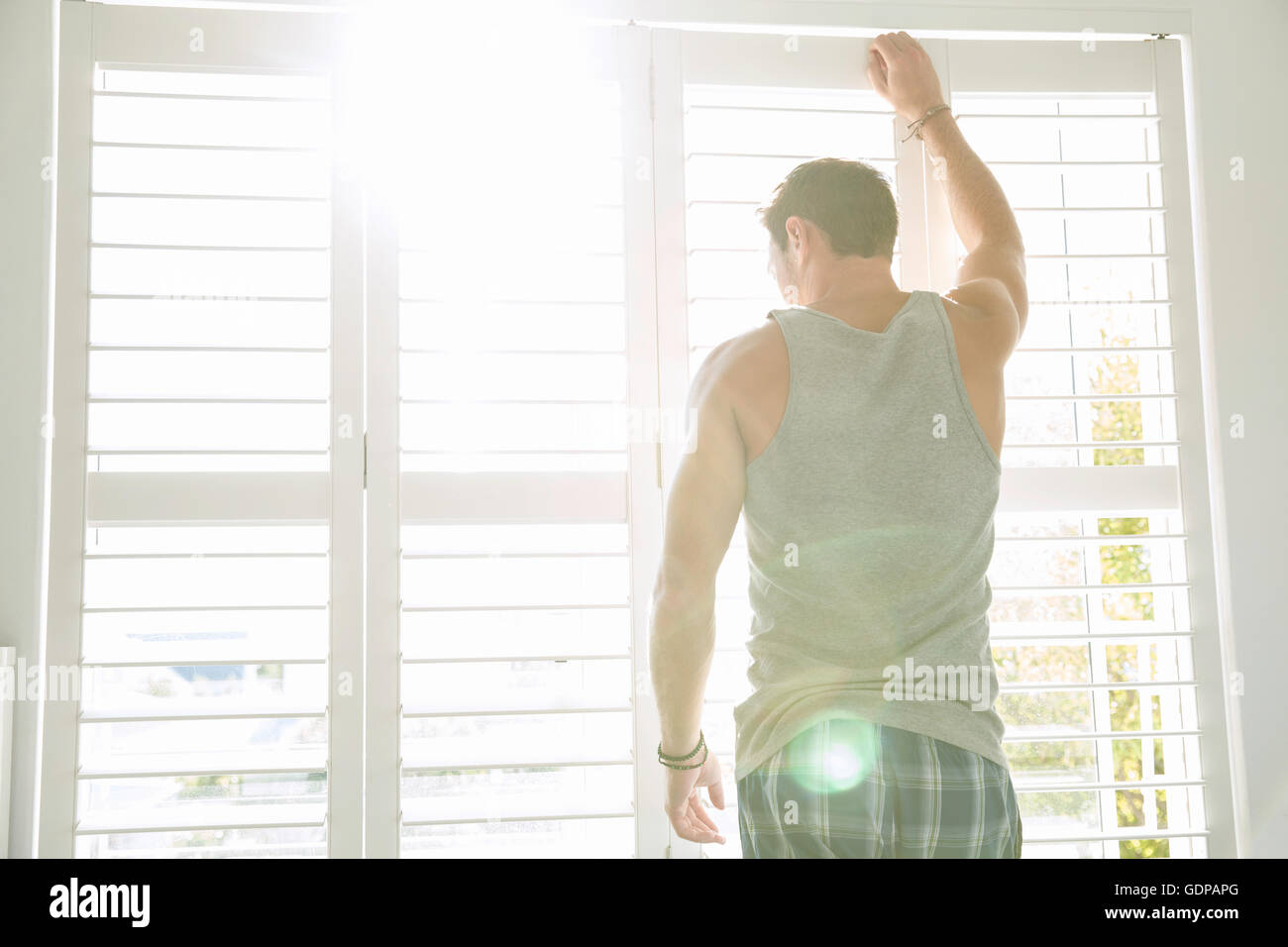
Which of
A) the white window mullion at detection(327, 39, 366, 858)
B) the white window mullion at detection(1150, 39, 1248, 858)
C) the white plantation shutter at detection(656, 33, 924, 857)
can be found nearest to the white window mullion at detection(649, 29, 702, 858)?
the white plantation shutter at detection(656, 33, 924, 857)

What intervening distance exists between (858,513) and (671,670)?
14.4 inches

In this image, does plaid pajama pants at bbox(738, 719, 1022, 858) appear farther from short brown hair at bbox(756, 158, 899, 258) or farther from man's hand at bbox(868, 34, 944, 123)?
man's hand at bbox(868, 34, 944, 123)

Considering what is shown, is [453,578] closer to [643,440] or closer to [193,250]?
[643,440]

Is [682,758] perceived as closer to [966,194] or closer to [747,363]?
[747,363]

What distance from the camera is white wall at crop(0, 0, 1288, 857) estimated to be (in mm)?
1626

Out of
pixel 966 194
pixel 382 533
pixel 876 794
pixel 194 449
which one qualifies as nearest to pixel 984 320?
pixel 966 194

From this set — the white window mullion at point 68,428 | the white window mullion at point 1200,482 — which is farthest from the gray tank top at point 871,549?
the white window mullion at point 68,428

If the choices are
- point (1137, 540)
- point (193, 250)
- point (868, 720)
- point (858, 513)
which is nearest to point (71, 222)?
point (193, 250)

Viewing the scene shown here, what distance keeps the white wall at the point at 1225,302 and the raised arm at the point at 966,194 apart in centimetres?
11

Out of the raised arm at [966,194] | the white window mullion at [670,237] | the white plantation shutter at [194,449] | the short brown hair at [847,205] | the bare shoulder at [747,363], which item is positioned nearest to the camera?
the bare shoulder at [747,363]

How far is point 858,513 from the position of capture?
124 centimetres

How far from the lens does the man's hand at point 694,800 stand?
1.39 meters

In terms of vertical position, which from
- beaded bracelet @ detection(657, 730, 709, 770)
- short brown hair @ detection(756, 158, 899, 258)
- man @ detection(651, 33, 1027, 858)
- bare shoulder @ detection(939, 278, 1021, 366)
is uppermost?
short brown hair @ detection(756, 158, 899, 258)

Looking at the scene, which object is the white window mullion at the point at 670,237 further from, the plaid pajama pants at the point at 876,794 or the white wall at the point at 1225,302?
the plaid pajama pants at the point at 876,794
